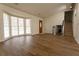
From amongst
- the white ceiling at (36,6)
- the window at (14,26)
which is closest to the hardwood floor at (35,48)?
the window at (14,26)

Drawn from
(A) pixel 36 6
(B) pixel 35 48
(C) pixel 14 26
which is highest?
(A) pixel 36 6

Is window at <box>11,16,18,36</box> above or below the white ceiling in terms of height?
below

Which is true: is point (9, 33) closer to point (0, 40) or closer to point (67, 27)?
point (0, 40)

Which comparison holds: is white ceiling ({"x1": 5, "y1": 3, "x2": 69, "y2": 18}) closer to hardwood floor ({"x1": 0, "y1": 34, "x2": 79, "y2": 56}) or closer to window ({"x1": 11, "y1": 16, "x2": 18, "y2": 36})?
window ({"x1": 11, "y1": 16, "x2": 18, "y2": 36})

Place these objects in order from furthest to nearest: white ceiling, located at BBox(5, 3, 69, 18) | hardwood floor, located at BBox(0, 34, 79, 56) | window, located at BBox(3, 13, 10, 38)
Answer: window, located at BBox(3, 13, 10, 38), white ceiling, located at BBox(5, 3, 69, 18), hardwood floor, located at BBox(0, 34, 79, 56)

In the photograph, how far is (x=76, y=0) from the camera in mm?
1478

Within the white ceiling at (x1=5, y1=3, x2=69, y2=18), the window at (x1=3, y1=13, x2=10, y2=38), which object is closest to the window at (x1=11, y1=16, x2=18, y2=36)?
the window at (x1=3, y1=13, x2=10, y2=38)

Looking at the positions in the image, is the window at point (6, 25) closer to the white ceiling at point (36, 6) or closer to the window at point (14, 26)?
the window at point (14, 26)

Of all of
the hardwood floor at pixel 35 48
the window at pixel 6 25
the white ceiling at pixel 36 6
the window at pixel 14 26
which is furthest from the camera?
the window at pixel 14 26

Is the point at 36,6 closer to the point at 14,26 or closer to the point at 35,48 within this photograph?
the point at 35,48

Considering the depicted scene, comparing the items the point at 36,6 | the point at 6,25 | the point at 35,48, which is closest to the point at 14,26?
the point at 6,25

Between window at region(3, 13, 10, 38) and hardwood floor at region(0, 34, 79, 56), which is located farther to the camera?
window at region(3, 13, 10, 38)

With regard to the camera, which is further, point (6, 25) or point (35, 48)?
point (6, 25)

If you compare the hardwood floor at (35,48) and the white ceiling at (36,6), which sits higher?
the white ceiling at (36,6)
